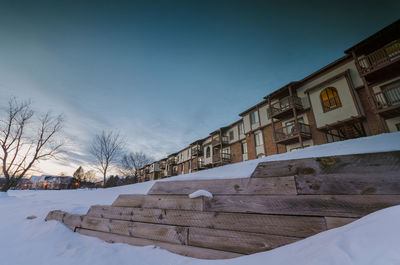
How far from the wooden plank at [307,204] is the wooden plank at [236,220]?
66 mm

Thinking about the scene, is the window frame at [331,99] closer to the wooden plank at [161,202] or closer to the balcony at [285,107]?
the balcony at [285,107]

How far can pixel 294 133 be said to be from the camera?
1216 centimetres

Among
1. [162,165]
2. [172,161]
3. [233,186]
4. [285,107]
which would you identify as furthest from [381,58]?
[162,165]

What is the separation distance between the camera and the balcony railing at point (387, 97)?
27.1 ft

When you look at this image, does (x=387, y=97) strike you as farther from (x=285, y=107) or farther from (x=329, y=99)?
(x=285, y=107)

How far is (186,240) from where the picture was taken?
6.63 ft

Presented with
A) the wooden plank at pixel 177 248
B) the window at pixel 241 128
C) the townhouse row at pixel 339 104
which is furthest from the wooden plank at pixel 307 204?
→ the window at pixel 241 128

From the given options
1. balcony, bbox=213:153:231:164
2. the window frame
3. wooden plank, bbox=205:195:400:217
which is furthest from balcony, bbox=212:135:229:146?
wooden plank, bbox=205:195:400:217

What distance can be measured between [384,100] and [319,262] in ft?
41.8

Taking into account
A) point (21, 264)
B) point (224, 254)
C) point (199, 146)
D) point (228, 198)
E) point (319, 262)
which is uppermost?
point (199, 146)

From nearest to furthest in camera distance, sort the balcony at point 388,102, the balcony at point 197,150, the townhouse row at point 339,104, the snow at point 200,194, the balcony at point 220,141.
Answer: the snow at point 200,194 → the balcony at point 388,102 → the townhouse row at point 339,104 → the balcony at point 220,141 → the balcony at point 197,150

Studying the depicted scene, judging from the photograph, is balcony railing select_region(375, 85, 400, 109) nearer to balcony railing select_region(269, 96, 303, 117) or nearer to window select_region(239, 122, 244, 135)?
balcony railing select_region(269, 96, 303, 117)

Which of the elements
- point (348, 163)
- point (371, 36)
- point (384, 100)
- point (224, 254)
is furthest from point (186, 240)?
point (371, 36)

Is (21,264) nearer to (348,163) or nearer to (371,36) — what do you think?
(348,163)
